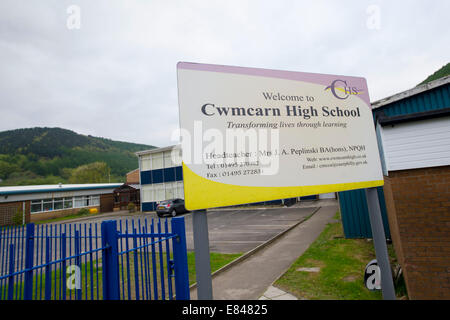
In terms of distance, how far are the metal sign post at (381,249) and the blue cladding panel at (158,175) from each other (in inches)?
1024

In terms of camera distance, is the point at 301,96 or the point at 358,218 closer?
the point at 301,96

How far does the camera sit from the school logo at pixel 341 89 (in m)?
3.06

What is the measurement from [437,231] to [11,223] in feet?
99.1

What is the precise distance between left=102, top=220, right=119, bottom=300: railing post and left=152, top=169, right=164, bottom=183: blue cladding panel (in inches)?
991

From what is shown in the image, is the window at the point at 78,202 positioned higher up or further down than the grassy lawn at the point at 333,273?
higher up

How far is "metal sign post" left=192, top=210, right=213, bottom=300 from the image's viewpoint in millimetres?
2127

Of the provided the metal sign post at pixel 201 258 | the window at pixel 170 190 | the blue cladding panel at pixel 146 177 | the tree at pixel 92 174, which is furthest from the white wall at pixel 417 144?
the tree at pixel 92 174

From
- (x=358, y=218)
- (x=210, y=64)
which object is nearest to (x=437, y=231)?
(x=210, y=64)

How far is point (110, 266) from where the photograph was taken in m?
2.78

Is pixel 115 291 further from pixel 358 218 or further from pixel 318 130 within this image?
pixel 358 218

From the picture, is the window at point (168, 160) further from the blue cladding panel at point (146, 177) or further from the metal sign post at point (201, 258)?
the metal sign post at point (201, 258)

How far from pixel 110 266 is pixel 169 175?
80.9 ft

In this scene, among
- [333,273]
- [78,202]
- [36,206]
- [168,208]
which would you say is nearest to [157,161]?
[168,208]
